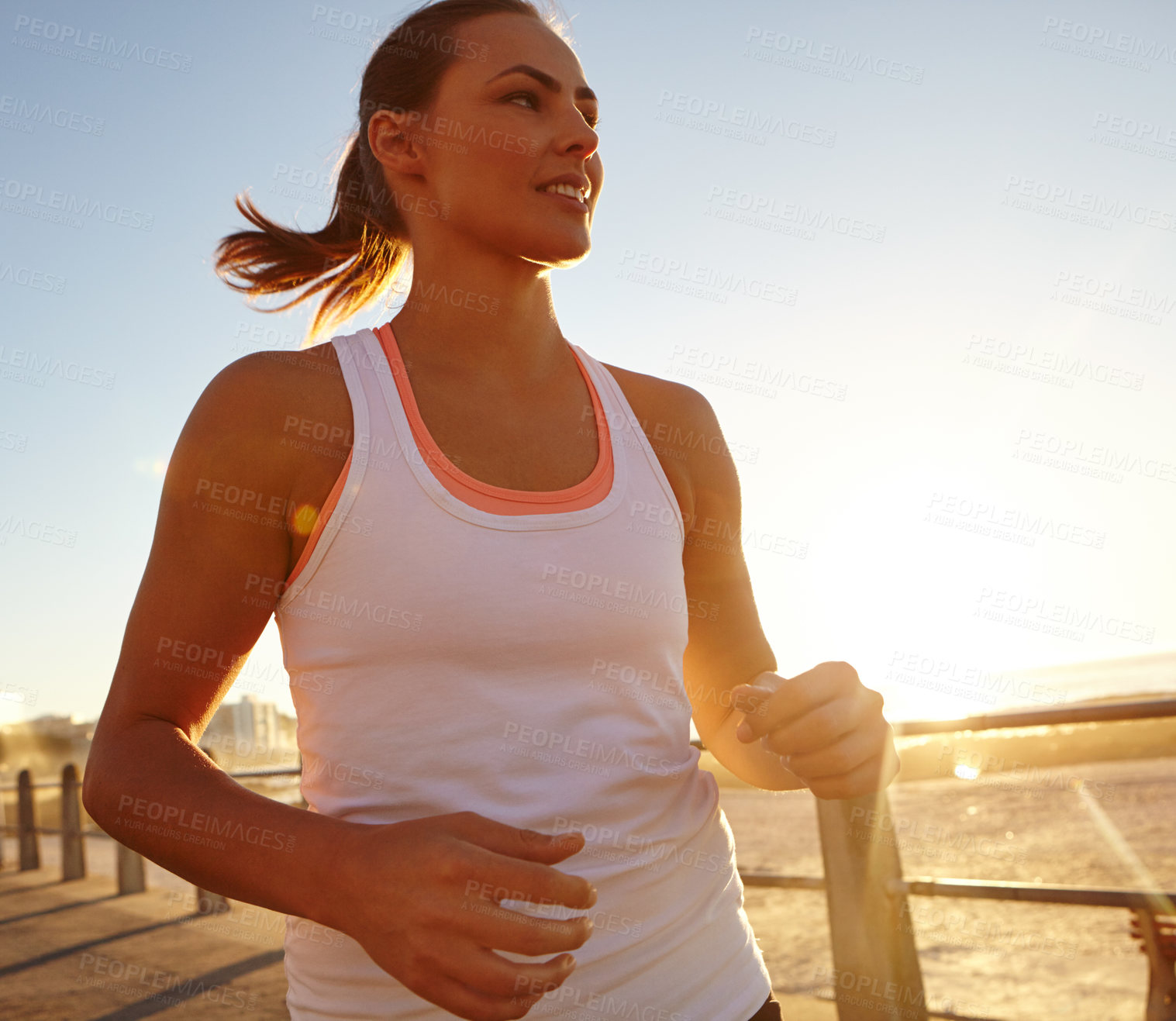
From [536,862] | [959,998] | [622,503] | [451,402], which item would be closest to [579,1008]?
[536,862]

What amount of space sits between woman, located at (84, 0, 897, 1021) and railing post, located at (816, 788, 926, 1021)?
5.43ft

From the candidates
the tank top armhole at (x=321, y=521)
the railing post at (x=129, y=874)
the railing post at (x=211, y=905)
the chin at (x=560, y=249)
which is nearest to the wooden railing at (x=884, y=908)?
the chin at (x=560, y=249)

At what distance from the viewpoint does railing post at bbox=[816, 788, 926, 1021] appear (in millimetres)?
2779

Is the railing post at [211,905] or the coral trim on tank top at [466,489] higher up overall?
the coral trim on tank top at [466,489]

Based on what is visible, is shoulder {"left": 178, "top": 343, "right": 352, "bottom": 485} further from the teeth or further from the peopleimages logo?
the teeth

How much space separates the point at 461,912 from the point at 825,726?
20.9 inches

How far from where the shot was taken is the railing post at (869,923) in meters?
2.78

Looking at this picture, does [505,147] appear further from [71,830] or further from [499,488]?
[71,830]

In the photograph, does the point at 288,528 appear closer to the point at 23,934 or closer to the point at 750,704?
the point at 750,704

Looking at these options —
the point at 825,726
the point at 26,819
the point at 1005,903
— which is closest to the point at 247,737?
the point at 26,819

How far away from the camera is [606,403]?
1.45 m

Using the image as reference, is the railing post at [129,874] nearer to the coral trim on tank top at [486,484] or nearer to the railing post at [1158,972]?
the railing post at [1158,972]

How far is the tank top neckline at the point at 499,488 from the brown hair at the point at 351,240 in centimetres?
43

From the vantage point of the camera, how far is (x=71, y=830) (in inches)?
294
